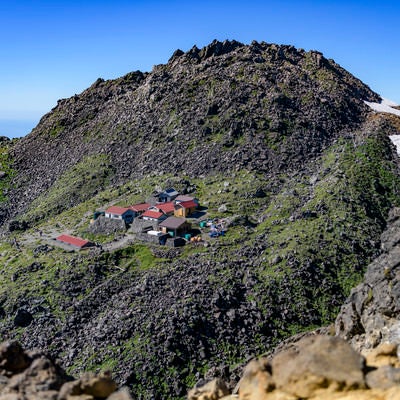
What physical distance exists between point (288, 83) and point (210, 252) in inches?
3327

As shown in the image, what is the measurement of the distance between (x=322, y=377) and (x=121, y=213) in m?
79.1

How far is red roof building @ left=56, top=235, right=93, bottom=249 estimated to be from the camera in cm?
9378

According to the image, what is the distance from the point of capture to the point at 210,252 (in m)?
84.0

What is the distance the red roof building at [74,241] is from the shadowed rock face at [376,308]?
56621 millimetres

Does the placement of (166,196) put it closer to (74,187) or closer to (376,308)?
(74,187)

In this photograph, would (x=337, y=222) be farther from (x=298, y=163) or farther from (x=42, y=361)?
(x=42, y=361)

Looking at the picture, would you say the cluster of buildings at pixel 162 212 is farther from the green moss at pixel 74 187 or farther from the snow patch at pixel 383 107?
the snow patch at pixel 383 107

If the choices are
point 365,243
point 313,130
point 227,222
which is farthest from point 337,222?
point 313,130

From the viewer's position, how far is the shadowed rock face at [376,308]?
147 ft

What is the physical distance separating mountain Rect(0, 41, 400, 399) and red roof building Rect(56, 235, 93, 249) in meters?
3.12

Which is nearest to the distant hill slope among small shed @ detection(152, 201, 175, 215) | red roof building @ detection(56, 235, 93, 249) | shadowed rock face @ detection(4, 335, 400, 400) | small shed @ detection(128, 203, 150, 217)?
small shed @ detection(128, 203, 150, 217)

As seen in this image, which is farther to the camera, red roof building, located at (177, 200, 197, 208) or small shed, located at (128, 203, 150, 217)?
small shed, located at (128, 203, 150, 217)

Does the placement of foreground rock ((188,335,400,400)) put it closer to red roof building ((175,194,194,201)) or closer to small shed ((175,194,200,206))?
small shed ((175,194,200,206))

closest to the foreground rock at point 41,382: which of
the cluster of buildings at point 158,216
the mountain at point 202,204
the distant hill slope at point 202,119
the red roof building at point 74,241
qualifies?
the mountain at point 202,204
